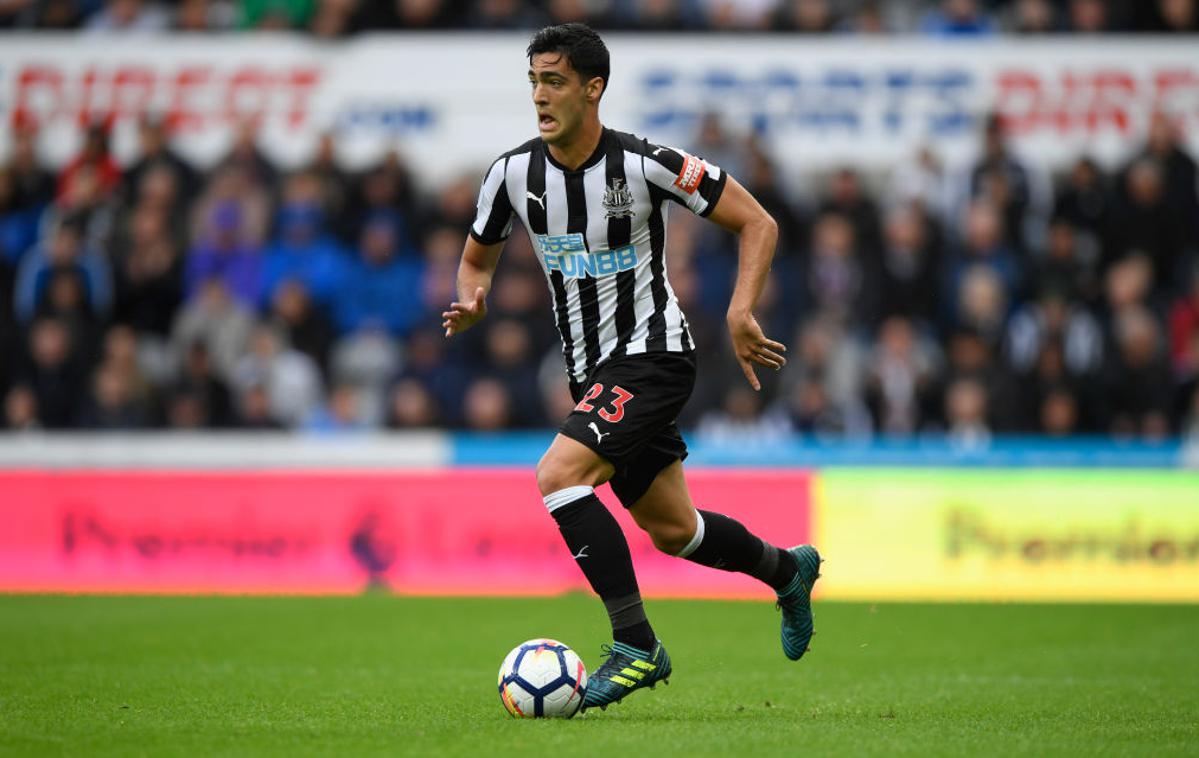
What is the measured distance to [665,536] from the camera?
682 cm

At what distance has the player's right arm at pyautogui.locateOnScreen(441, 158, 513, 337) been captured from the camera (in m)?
6.52

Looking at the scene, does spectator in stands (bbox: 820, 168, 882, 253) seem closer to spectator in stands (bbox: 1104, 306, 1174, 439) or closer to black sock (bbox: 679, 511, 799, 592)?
spectator in stands (bbox: 1104, 306, 1174, 439)

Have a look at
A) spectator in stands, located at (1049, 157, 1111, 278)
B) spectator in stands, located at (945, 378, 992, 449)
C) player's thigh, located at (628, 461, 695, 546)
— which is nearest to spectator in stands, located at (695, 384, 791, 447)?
spectator in stands, located at (945, 378, 992, 449)

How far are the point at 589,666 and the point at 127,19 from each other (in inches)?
442

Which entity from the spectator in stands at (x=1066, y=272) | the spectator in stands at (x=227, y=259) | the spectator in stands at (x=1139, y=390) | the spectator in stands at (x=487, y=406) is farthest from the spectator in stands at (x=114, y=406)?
the spectator in stands at (x=1139, y=390)

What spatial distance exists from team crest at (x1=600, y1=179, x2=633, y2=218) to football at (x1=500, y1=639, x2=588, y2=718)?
5.33 feet

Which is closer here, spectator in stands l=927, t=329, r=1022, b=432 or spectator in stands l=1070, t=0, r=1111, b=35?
spectator in stands l=927, t=329, r=1022, b=432

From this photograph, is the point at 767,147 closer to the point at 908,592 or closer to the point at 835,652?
the point at 908,592

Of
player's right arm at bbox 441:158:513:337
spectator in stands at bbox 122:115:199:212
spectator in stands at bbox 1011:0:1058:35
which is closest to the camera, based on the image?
player's right arm at bbox 441:158:513:337

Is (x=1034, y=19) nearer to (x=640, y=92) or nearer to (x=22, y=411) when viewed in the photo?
(x=640, y=92)

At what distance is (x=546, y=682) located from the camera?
6.12 m

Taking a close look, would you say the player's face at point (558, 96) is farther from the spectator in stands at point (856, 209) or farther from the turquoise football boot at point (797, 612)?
the spectator in stands at point (856, 209)

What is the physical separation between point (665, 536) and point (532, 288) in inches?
305

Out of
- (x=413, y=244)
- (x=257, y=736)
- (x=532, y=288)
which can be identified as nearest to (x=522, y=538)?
(x=532, y=288)
